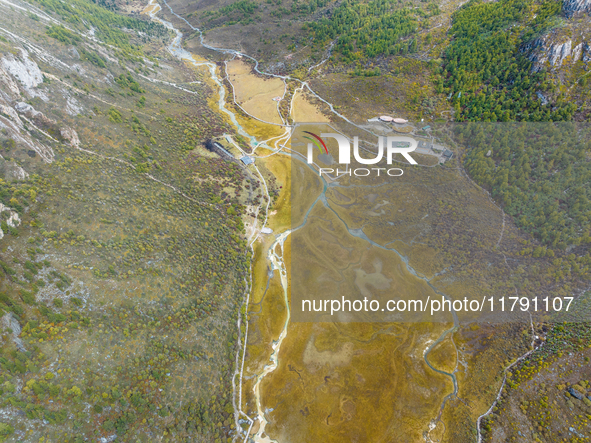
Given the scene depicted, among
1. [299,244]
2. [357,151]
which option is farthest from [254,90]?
[299,244]

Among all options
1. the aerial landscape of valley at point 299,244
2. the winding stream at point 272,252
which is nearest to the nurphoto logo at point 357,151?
the aerial landscape of valley at point 299,244

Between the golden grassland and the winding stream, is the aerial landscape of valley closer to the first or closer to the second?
the winding stream

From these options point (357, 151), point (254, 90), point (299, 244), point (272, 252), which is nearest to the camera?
point (272, 252)

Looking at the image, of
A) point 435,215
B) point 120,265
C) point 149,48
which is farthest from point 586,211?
point 149,48

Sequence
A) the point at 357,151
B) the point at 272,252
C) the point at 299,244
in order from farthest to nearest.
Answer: the point at 357,151 < the point at 299,244 < the point at 272,252

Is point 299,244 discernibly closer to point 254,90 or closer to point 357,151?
point 357,151

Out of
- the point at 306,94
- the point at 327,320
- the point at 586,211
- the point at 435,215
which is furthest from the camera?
the point at 306,94

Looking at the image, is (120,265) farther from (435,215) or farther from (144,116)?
(435,215)

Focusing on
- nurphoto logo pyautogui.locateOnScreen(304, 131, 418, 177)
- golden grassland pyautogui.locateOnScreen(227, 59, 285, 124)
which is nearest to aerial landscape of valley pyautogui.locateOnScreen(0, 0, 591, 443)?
nurphoto logo pyautogui.locateOnScreen(304, 131, 418, 177)
